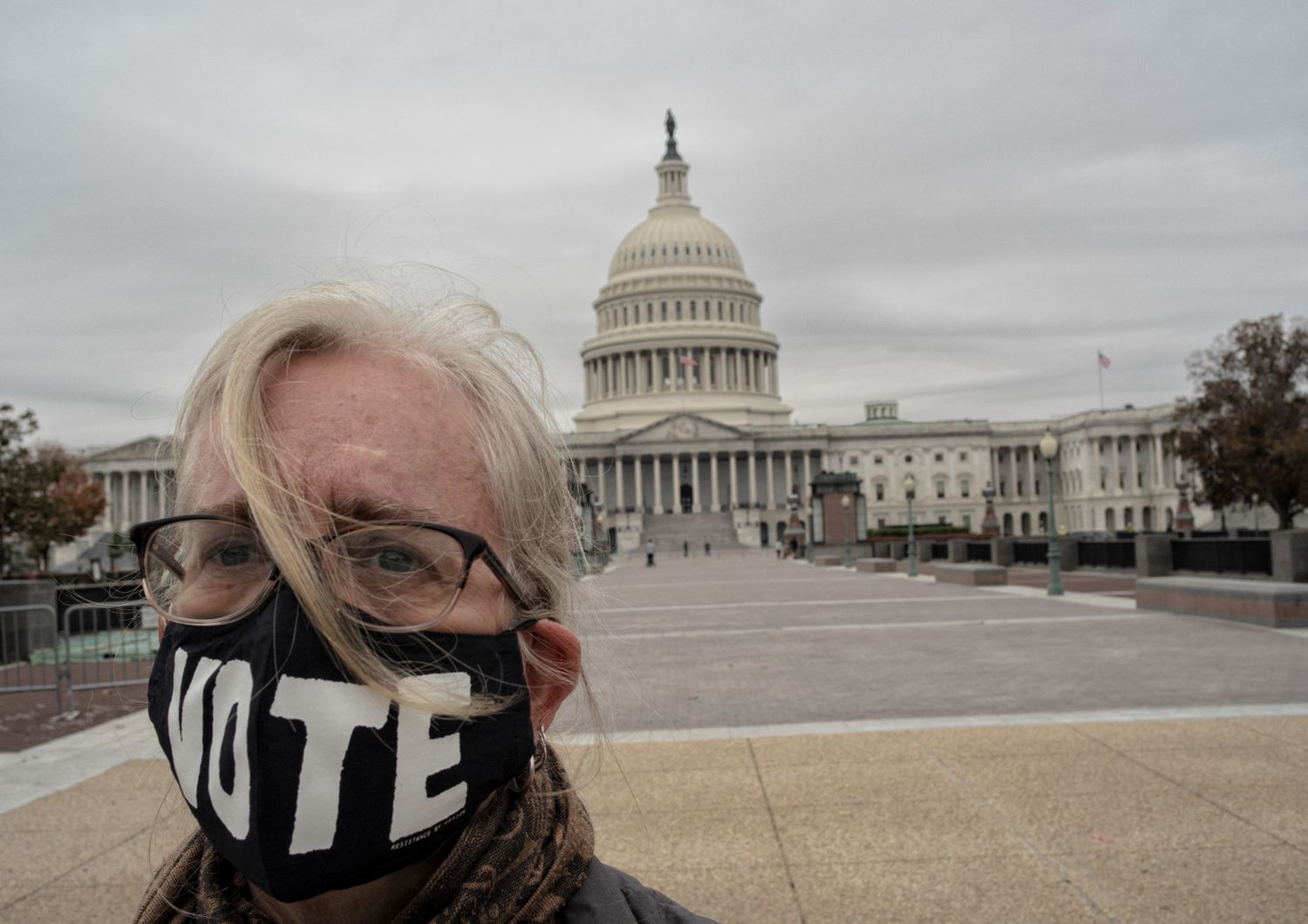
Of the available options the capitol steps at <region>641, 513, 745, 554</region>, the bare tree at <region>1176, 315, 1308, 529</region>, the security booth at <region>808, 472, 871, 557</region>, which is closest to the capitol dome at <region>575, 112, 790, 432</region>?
the capitol steps at <region>641, 513, 745, 554</region>

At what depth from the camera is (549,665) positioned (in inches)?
76.2

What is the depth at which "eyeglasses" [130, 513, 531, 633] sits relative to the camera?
5.22ft

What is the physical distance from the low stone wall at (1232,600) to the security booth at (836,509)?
36.7 m

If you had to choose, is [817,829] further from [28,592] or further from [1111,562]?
[1111,562]

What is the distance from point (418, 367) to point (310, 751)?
64cm

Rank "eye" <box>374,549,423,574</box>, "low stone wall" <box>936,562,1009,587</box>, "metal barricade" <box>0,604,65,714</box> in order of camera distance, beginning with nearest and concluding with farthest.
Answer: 1. "eye" <box>374,549,423,574</box>
2. "metal barricade" <box>0,604,65,714</box>
3. "low stone wall" <box>936,562,1009,587</box>

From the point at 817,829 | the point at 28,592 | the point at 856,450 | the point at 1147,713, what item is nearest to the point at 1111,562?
the point at 1147,713

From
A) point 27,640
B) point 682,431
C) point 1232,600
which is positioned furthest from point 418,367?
point 682,431

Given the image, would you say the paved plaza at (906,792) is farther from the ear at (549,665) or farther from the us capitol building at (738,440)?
the us capitol building at (738,440)

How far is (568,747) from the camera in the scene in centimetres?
895

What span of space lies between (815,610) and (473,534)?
73.8ft

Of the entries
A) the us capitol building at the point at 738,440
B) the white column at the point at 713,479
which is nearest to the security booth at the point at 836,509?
the us capitol building at the point at 738,440

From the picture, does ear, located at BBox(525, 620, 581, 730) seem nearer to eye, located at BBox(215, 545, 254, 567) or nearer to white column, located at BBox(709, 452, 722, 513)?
eye, located at BBox(215, 545, 254, 567)

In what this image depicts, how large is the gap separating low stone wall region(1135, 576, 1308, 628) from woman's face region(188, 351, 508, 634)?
18354mm
